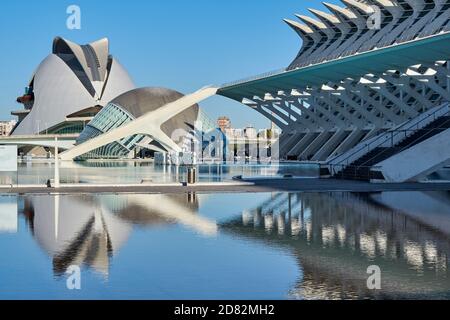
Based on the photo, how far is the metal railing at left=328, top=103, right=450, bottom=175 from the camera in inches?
1496

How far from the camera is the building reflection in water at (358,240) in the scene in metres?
9.38

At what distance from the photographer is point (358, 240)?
13477mm

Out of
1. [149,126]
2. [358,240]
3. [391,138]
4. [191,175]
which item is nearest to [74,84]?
[149,126]

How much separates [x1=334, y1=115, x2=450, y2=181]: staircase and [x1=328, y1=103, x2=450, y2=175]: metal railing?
382 mm

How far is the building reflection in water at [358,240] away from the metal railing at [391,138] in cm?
1513

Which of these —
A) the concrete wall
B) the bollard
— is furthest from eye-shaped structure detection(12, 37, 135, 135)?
the concrete wall

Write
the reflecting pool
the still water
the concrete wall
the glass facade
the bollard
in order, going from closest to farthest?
→ 1. the still water
2. the bollard
3. the concrete wall
4. the reflecting pool
5. the glass facade

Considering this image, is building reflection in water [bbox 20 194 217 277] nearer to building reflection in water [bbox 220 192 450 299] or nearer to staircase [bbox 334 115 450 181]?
building reflection in water [bbox 220 192 450 299]

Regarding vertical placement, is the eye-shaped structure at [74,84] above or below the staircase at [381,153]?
above

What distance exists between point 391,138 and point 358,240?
83.4 ft

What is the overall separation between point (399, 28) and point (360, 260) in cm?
5198

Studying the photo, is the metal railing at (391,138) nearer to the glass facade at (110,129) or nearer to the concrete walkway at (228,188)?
the concrete walkway at (228,188)

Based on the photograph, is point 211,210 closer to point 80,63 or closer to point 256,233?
point 256,233

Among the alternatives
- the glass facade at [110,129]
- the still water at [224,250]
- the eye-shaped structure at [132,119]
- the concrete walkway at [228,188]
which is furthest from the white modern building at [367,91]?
the still water at [224,250]
